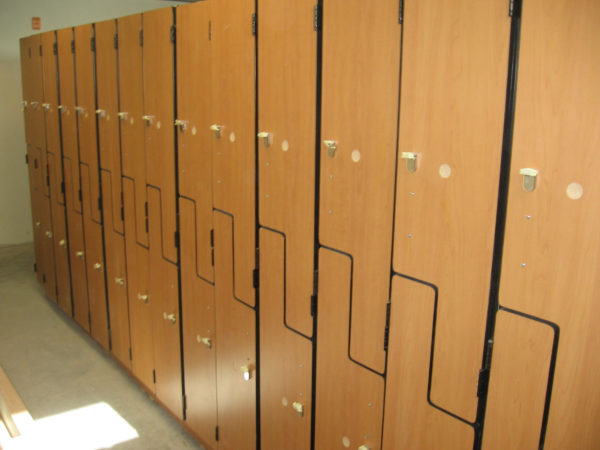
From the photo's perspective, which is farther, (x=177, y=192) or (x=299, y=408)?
(x=177, y=192)

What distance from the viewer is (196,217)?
3.17m

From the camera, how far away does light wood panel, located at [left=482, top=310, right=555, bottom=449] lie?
161 cm

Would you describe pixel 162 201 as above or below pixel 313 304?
above

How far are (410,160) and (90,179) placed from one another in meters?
3.28

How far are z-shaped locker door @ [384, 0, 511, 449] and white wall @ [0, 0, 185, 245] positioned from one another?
643 centimetres

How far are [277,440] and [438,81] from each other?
1980 mm

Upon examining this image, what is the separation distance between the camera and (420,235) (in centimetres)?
189

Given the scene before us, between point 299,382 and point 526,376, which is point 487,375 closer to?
point 526,376

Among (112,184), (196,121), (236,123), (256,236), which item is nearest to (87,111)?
(112,184)

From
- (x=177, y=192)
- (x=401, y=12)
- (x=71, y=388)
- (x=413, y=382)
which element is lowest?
(x=71, y=388)

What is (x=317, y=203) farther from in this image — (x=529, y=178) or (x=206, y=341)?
(x=206, y=341)

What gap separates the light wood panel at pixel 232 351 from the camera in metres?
2.89

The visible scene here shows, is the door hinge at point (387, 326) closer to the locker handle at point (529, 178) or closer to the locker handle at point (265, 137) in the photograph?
the locker handle at point (529, 178)

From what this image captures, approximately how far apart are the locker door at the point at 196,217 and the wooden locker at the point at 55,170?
222cm
